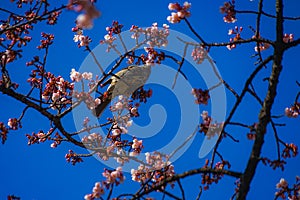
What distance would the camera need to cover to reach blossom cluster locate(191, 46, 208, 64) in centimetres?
552

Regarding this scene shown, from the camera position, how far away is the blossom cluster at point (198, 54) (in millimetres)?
5520

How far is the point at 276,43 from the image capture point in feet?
14.2

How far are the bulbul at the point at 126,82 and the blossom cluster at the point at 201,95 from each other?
228 centimetres

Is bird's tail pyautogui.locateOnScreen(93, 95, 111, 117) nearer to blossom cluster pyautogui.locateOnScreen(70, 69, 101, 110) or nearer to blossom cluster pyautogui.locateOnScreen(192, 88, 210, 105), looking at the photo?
blossom cluster pyautogui.locateOnScreen(70, 69, 101, 110)

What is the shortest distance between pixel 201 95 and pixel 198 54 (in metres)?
1.09

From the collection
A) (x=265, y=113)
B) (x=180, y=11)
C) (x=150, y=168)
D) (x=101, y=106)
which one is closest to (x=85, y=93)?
(x=101, y=106)

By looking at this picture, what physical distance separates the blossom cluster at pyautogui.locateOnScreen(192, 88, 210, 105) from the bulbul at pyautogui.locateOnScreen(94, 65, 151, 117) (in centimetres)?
228

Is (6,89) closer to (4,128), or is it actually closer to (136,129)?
(4,128)

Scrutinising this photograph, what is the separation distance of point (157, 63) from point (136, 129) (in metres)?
1.86

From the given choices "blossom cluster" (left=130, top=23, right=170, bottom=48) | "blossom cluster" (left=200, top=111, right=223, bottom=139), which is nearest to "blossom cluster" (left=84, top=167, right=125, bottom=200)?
"blossom cluster" (left=200, top=111, right=223, bottom=139)

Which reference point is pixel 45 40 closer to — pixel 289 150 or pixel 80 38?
pixel 80 38

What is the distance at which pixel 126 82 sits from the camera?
22.6 ft

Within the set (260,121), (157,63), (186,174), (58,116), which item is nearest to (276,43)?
(260,121)

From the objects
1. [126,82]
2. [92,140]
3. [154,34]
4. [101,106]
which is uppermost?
[154,34]
